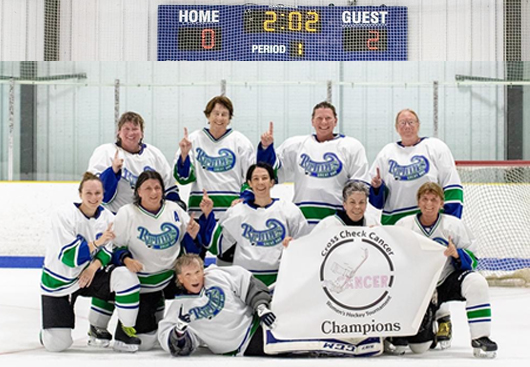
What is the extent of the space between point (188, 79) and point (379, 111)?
85.8 inches

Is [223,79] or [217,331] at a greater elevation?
[223,79]

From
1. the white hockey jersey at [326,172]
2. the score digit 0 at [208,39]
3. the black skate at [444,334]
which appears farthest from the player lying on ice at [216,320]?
the score digit 0 at [208,39]

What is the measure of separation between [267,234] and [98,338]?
3.37 feet

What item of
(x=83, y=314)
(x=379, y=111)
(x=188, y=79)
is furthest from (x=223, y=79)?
(x=83, y=314)

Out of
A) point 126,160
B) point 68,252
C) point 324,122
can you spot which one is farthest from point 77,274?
point 324,122

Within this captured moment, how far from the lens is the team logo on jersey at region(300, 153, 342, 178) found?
4070mm

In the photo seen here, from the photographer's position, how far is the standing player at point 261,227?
3.77 m

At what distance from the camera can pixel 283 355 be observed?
3.47 m

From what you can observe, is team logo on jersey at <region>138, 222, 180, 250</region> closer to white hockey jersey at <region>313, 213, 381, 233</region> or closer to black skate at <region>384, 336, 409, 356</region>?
white hockey jersey at <region>313, 213, 381, 233</region>

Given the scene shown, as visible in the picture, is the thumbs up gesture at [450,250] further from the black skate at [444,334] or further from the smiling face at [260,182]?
the smiling face at [260,182]

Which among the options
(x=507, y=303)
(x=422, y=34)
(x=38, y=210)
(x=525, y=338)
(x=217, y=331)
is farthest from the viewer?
(x=422, y=34)

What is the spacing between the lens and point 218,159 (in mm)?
4203

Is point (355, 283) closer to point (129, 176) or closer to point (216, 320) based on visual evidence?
point (216, 320)

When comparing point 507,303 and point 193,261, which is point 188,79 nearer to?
point 507,303
